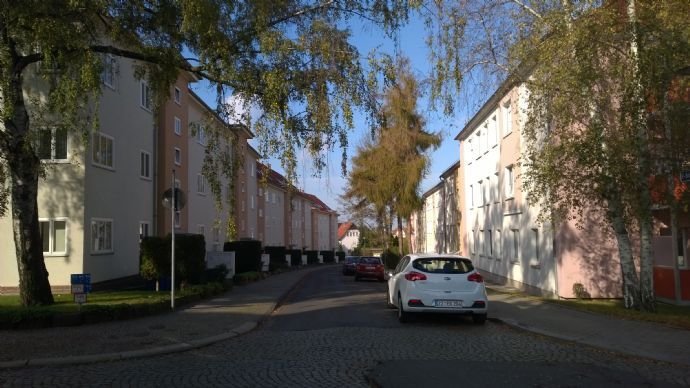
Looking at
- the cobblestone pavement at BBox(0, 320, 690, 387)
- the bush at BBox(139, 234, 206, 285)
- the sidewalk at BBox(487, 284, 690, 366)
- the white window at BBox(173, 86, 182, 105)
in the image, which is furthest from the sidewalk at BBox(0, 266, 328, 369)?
the white window at BBox(173, 86, 182, 105)

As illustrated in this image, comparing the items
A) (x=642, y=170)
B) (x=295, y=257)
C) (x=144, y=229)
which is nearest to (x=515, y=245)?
(x=642, y=170)

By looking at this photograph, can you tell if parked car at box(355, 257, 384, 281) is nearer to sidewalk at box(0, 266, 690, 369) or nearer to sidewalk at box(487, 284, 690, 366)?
sidewalk at box(487, 284, 690, 366)

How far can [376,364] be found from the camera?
8.23 metres

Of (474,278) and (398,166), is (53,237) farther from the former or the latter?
(398,166)

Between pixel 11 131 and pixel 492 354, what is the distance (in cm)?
1093

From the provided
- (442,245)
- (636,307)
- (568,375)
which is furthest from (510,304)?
(442,245)

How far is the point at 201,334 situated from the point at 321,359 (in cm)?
329

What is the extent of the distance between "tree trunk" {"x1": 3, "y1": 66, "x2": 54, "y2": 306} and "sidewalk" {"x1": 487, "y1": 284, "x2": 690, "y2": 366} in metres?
10.4

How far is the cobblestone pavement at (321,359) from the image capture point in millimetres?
7398

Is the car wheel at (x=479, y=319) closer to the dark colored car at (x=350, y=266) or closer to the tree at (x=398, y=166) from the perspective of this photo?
the dark colored car at (x=350, y=266)

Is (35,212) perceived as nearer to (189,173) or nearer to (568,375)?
(568,375)

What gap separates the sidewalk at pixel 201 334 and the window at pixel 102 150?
8305 mm

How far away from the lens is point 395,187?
42562 mm

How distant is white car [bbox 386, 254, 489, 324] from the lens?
12.4 m
